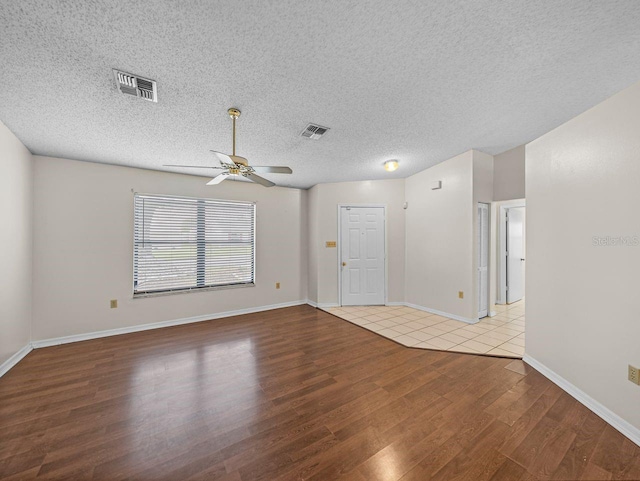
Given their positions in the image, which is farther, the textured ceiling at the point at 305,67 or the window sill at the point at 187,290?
the window sill at the point at 187,290

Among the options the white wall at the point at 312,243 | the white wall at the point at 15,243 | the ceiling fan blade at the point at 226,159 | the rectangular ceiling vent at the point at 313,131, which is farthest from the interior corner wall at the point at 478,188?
the white wall at the point at 15,243

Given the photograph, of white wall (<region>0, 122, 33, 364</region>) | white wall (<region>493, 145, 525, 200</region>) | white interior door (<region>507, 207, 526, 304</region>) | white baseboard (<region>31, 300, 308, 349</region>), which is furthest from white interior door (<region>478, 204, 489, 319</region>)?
white wall (<region>0, 122, 33, 364</region>)

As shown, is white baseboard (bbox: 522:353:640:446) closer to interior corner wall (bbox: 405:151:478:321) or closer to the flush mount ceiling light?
interior corner wall (bbox: 405:151:478:321)

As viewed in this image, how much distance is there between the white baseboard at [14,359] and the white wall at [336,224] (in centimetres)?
415

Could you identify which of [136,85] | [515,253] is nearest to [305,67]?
[136,85]

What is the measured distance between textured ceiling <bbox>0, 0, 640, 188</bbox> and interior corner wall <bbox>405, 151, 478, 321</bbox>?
109cm

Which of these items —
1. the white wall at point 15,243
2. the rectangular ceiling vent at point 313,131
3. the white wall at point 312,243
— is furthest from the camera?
the white wall at point 312,243

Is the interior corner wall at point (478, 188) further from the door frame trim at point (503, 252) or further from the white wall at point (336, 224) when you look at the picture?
the white wall at point (336, 224)

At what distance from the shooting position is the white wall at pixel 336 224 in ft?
16.8

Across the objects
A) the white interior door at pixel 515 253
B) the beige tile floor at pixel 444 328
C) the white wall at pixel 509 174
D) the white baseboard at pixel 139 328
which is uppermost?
the white wall at pixel 509 174

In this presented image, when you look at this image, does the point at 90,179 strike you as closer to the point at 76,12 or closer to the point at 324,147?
the point at 76,12

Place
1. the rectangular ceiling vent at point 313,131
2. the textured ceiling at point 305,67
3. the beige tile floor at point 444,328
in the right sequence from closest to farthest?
the textured ceiling at point 305,67
the rectangular ceiling vent at point 313,131
the beige tile floor at point 444,328

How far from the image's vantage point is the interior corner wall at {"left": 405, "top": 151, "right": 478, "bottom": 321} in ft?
12.6

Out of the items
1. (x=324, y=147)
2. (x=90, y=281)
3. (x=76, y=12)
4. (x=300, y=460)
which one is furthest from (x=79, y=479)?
(x=324, y=147)
